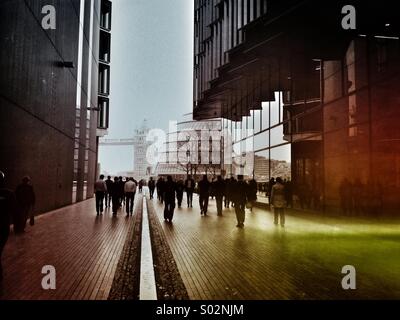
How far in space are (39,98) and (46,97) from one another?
1.13 metres

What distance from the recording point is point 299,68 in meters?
19.8

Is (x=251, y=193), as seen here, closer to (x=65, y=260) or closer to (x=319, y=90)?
(x=319, y=90)

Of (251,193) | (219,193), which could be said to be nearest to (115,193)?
(219,193)

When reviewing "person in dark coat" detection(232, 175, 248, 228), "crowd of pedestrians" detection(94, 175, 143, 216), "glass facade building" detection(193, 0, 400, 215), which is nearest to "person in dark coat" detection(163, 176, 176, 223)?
"person in dark coat" detection(232, 175, 248, 228)

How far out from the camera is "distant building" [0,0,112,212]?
12383 mm

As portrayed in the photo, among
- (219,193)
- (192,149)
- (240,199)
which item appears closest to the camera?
(240,199)

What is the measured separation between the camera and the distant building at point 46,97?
488 inches

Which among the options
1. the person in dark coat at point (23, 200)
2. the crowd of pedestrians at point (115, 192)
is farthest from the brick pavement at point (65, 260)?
the crowd of pedestrians at point (115, 192)

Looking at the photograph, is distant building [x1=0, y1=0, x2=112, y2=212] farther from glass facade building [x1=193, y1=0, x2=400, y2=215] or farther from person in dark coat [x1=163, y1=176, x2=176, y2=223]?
glass facade building [x1=193, y1=0, x2=400, y2=215]

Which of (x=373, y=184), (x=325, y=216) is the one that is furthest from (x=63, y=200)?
(x=373, y=184)

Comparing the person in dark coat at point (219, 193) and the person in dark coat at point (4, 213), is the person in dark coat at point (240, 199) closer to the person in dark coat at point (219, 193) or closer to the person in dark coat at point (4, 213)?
the person in dark coat at point (219, 193)

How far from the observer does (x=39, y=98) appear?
52.1ft
